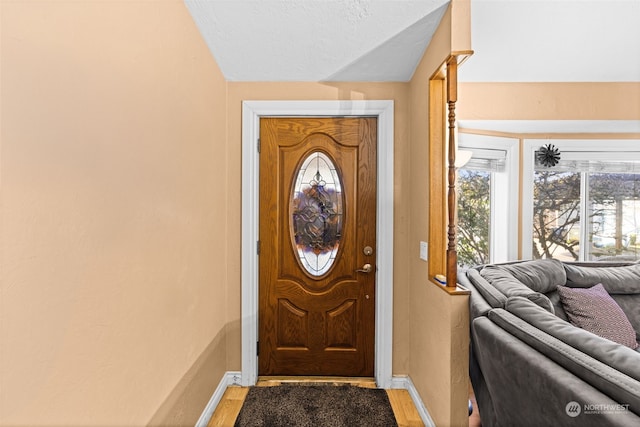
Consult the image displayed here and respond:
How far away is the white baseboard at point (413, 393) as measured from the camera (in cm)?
194

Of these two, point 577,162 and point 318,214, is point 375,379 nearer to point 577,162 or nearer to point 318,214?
point 318,214

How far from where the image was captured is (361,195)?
2.45 m

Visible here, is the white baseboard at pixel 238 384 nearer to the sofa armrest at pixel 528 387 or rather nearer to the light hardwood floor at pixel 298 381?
the light hardwood floor at pixel 298 381

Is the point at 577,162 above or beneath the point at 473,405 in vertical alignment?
above

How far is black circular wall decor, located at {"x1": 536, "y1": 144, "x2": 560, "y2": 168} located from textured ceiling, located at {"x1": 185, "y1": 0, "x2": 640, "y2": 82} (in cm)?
80

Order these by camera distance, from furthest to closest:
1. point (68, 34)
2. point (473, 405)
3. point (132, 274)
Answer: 1. point (473, 405)
2. point (132, 274)
3. point (68, 34)

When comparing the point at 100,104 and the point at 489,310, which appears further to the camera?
the point at 489,310

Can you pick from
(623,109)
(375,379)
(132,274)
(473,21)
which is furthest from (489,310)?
(623,109)

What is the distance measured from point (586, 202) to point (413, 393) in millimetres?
2747

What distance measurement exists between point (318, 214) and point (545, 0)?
185 centimetres

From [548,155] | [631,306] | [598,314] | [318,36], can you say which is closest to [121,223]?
[318,36]

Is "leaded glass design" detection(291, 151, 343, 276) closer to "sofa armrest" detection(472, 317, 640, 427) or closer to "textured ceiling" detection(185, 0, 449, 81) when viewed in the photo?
"textured ceiling" detection(185, 0, 449, 81)

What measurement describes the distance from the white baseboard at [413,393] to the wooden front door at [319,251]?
7.7 inches

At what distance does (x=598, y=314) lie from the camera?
208 centimetres
